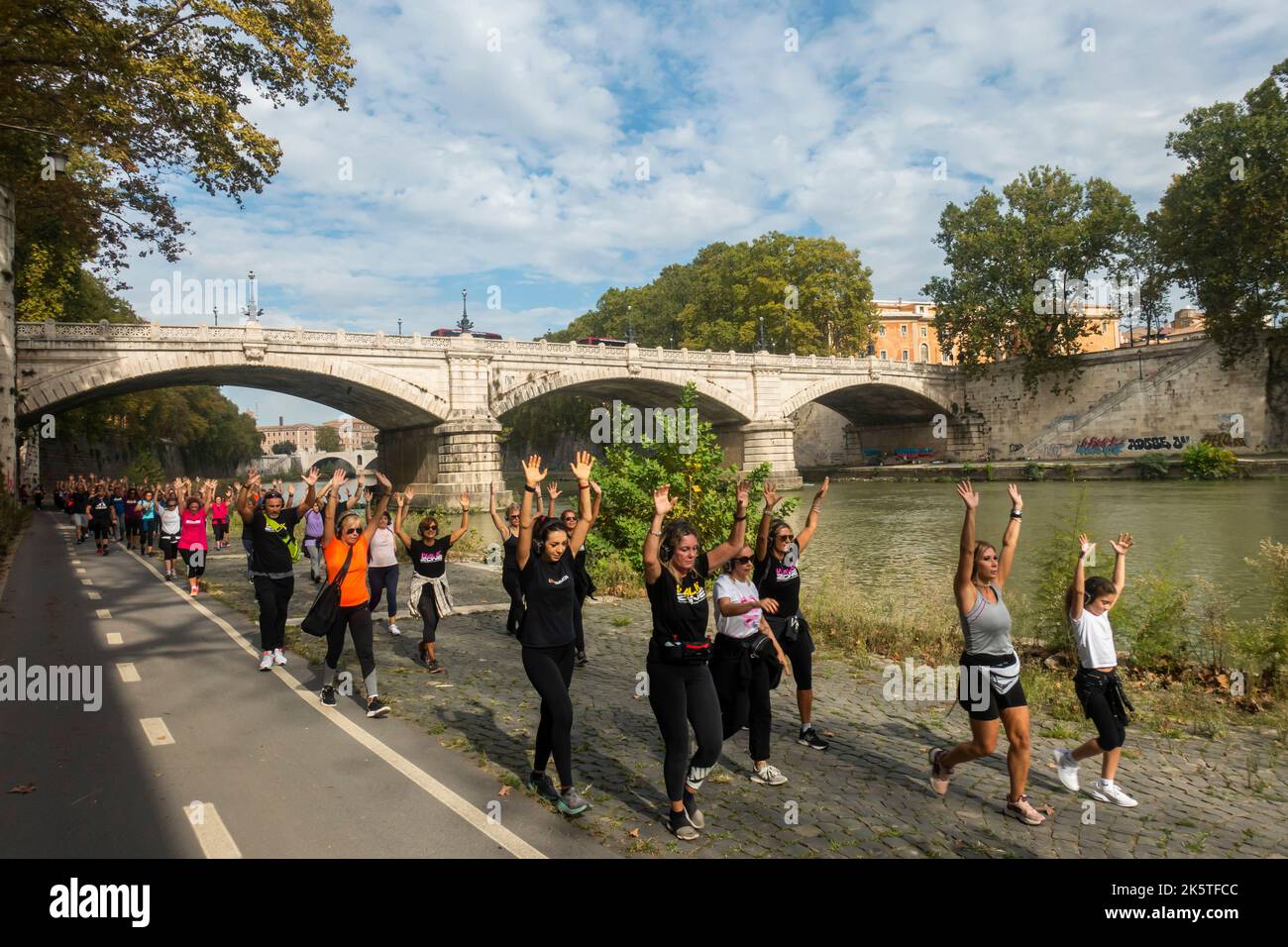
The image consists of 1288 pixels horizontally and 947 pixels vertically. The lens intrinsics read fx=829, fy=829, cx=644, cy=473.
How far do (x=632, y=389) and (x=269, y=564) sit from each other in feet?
138

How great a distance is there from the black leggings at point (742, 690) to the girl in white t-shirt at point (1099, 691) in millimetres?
1808

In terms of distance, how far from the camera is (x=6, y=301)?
24.3 m

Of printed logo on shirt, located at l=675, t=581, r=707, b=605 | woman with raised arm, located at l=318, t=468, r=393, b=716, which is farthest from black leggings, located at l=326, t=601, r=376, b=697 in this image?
printed logo on shirt, located at l=675, t=581, r=707, b=605

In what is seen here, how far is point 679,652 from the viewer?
434 cm

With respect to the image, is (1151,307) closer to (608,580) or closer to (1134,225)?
(1134,225)

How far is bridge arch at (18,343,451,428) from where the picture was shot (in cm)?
3059

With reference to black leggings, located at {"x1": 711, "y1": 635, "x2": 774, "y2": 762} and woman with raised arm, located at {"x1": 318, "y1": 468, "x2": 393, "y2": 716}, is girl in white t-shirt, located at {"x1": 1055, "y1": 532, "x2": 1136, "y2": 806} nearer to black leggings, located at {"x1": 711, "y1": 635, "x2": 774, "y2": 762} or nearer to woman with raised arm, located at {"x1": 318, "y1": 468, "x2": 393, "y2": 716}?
black leggings, located at {"x1": 711, "y1": 635, "x2": 774, "y2": 762}

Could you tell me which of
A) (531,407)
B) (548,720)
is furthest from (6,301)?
(531,407)

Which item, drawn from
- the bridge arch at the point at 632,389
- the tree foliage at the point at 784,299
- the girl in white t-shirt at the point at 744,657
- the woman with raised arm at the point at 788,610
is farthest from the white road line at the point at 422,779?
the tree foliage at the point at 784,299

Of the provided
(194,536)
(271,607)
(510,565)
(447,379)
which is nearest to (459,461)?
(447,379)

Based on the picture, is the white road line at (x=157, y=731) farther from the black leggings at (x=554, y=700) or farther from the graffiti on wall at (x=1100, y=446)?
the graffiti on wall at (x=1100, y=446)

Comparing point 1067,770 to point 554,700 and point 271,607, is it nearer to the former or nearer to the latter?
point 554,700

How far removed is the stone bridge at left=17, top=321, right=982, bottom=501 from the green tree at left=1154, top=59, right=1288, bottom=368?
18.1 meters

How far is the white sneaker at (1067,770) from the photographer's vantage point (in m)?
4.96
